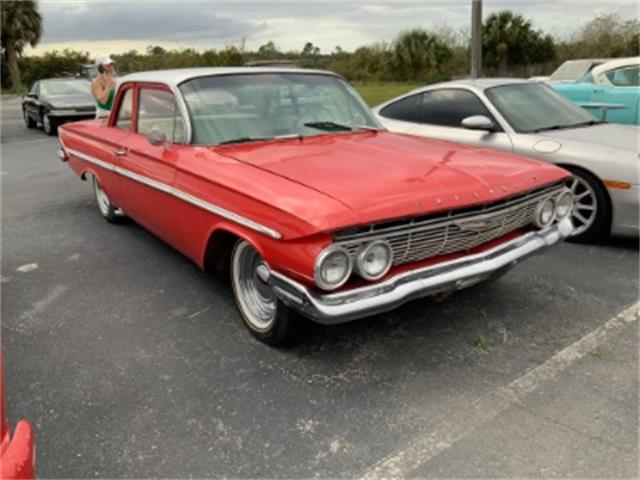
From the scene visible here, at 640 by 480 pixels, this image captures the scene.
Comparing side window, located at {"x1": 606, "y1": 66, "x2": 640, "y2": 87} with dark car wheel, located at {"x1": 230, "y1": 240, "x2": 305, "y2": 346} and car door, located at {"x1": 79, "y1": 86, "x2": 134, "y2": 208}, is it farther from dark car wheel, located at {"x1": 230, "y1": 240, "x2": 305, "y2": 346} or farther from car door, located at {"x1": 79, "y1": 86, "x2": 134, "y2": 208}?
dark car wheel, located at {"x1": 230, "y1": 240, "x2": 305, "y2": 346}

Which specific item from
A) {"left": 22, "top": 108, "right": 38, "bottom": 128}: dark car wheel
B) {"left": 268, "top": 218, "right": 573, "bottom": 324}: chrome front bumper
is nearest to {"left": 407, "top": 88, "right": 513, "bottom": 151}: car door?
{"left": 268, "top": 218, "right": 573, "bottom": 324}: chrome front bumper

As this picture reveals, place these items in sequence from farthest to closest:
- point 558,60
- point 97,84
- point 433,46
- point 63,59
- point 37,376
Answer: point 63,59
point 433,46
point 558,60
point 97,84
point 37,376

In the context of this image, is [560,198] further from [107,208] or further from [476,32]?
[476,32]

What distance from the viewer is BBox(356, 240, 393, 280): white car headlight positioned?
9.09 ft

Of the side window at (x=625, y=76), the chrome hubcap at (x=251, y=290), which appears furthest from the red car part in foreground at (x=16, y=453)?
the side window at (x=625, y=76)

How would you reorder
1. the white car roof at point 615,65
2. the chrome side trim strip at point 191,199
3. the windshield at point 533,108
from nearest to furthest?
1. the chrome side trim strip at point 191,199
2. the windshield at point 533,108
3. the white car roof at point 615,65

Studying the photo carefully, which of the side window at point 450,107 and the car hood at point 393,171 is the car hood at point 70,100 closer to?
the side window at point 450,107

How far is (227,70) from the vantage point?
14.1 feet

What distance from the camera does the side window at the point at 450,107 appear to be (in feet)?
19.1

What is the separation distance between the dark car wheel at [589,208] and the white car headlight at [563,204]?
1.19 meters

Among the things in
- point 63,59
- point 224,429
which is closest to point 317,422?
point 224,429

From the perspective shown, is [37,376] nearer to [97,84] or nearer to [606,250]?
[606,250]

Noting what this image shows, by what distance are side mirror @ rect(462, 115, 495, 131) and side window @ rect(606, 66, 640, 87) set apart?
17.2ft

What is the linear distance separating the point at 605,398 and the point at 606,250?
2.40m
